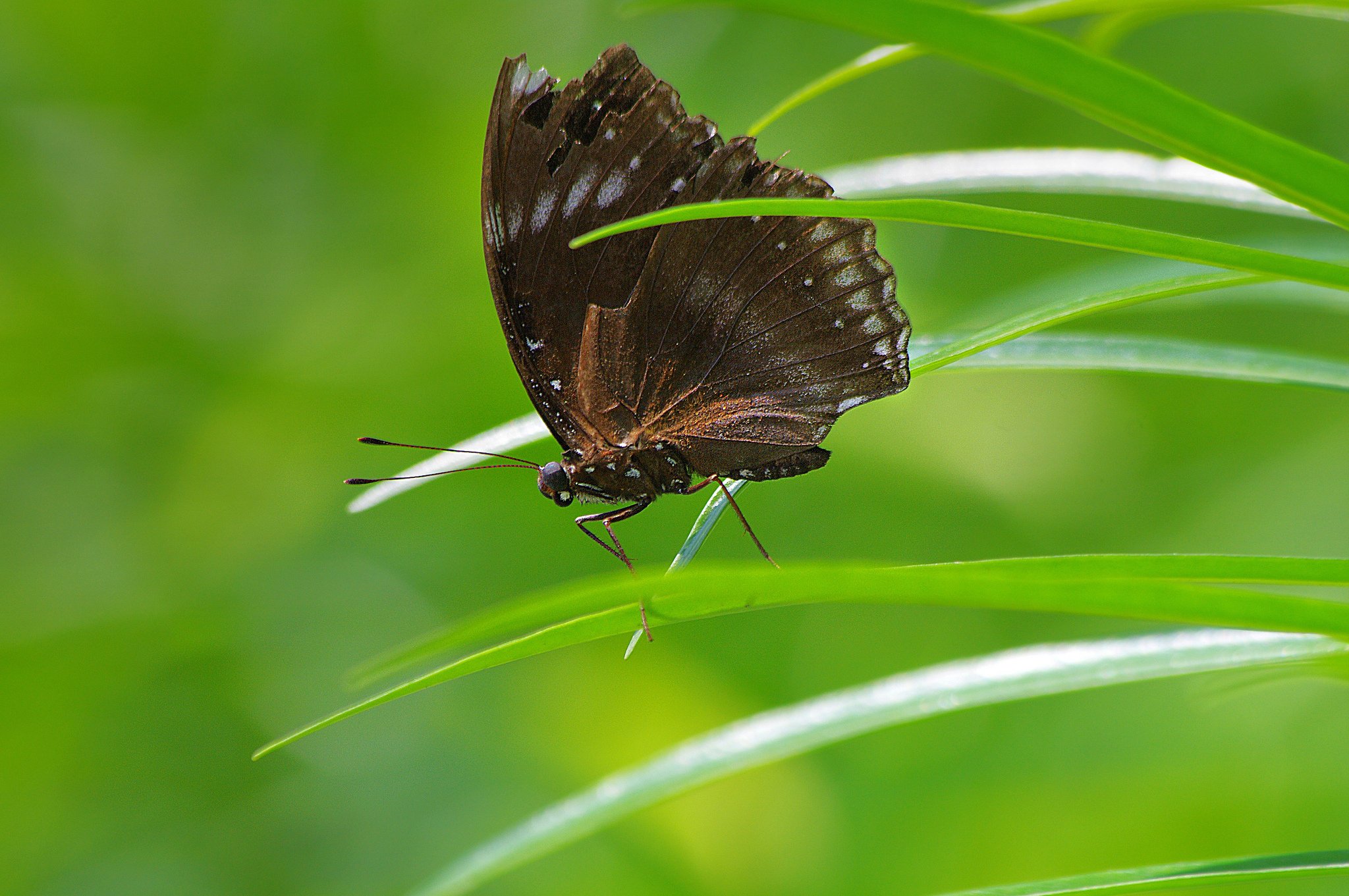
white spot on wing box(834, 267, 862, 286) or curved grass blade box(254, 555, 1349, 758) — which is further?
white spot on wing box(834, 267, 862, 286)

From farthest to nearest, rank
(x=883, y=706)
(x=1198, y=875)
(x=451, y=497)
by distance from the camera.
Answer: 1. (x=451, y=497)
2. (x=883, y=706)
3. (x=1198, y=875)

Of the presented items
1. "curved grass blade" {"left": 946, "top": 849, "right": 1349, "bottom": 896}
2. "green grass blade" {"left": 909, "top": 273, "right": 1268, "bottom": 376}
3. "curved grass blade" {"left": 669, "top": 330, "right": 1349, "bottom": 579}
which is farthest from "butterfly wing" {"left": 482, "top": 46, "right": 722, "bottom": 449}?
"curved grass blade" {"left": 946, "top": 849, "right": 1349, "bottom": 896}

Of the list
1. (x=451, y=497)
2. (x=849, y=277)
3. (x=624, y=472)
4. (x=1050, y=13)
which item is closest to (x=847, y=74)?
(x=1050, y=13)

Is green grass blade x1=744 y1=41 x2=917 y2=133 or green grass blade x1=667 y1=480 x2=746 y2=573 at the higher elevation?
green grass blade x1=744 y1=41 x2=917 y2=133

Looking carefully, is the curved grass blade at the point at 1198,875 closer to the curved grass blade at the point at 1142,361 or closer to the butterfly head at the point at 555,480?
the curved grass blade at the point at 1142,361

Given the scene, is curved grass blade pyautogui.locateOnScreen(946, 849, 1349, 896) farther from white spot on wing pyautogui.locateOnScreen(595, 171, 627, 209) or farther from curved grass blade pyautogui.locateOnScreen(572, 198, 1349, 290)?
white spot on wing pyautogui.locateOnScreen(595, 171, 627, 209)

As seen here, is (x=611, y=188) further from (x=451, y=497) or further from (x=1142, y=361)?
(x=451, y=497)

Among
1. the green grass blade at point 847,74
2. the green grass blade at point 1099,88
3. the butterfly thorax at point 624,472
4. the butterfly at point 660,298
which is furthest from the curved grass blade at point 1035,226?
the butterfly thorax at point 624,472
